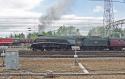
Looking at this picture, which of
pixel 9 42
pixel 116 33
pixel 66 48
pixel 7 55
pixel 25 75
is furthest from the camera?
pixel 116 33

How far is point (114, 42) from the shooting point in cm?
5712

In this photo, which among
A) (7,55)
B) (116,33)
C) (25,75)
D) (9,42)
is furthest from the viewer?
(116,33)

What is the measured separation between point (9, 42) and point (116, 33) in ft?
106

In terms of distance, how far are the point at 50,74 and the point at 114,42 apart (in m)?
39.3

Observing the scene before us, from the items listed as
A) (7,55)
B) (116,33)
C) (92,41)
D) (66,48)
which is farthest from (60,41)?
(116,33)

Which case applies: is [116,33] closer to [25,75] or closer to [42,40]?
[42,40]

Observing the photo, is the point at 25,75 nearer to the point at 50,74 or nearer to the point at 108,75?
the point at 50,74

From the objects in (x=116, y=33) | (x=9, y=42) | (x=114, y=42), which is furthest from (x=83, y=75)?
(x=116, y=33)

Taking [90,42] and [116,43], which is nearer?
[90,42]

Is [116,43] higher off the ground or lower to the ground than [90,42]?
lower

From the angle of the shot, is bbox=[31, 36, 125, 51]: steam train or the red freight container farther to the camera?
the red freight container

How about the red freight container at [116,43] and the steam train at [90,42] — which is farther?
the red freight container at [116,43]

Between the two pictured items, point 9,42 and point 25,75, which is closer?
point 25,75

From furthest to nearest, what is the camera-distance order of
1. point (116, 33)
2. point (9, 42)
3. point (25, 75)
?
1. point (116, 33)
2. point (9, 42)
3. point (25, 75)
